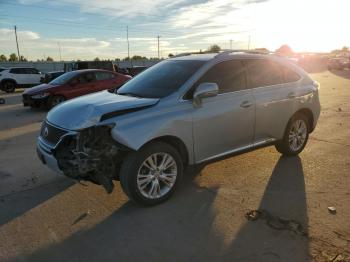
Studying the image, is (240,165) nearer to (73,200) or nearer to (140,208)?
(140,208)

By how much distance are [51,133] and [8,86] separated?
2274cm

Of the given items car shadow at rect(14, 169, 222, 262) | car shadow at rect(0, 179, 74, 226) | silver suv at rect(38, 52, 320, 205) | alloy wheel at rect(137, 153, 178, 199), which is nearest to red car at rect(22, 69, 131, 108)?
silver suv at rect(38, 52, 320, 205)

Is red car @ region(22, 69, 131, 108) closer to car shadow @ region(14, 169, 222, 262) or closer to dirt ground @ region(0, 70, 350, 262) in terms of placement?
dirt ground @ region(0, 70, 350, 262)

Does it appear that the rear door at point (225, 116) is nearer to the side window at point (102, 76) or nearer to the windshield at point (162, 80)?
the windshield at point (162, 80)

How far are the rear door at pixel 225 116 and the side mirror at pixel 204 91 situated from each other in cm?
15

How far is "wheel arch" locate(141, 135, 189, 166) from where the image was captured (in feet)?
15.6

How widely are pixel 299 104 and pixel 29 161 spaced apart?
4.89 m

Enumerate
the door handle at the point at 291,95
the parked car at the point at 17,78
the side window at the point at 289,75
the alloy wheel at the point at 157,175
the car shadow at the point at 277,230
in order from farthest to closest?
the parked car at the point at 17,78 < the side window at the point at 289,75 < the door handle at the point at 291,95 < the alloy wheel at the point at 157,175 < the car shadow at the point at 277,230

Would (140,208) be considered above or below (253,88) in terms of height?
below

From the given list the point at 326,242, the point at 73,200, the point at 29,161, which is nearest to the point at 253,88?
the point at 326,242

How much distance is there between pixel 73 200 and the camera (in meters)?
5.04

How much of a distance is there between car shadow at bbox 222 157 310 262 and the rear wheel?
77.4ft

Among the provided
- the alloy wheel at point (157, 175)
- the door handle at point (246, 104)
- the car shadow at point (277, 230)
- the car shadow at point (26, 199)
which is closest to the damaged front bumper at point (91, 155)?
the alloy wheel at point (157, 175)

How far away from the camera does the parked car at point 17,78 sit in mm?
25125
